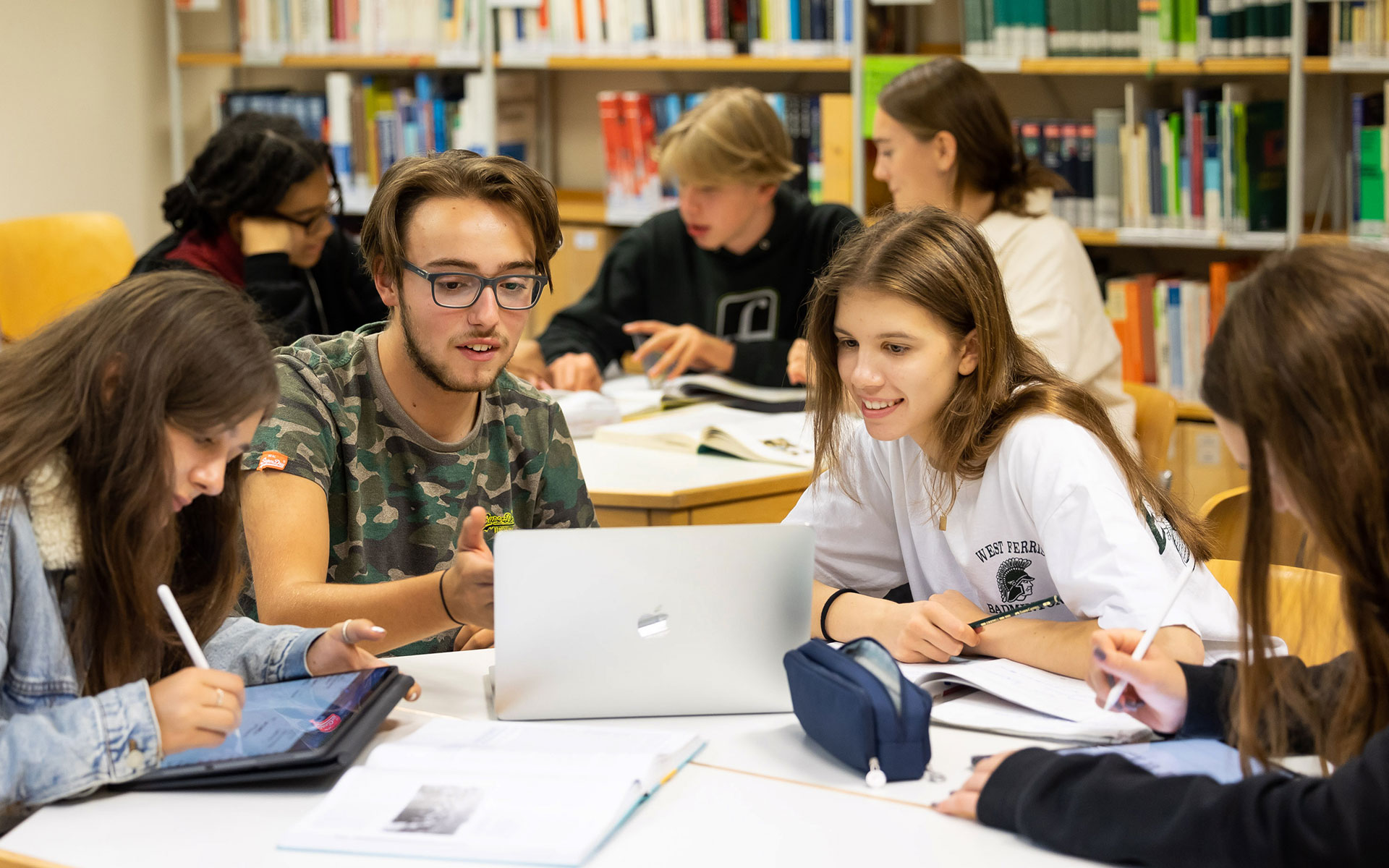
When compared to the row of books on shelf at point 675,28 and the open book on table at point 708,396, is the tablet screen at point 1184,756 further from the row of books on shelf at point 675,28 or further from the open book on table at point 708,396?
the row of books on shelf at point 675,28

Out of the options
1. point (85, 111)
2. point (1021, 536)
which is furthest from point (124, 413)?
point (85, 111)

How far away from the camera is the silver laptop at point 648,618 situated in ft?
3.94

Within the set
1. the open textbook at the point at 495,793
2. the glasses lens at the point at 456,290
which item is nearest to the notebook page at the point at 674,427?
the glasses lens at the point at 456,290

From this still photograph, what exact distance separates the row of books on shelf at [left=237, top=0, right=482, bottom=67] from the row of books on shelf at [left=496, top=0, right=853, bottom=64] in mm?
129

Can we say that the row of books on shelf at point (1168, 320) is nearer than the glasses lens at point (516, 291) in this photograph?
No

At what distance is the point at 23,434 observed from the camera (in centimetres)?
112

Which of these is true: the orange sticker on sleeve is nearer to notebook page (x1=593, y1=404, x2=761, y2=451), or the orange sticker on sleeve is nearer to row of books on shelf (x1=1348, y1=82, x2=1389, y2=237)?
notebook page (x1=593, y1=404, x2=761, y2=451)

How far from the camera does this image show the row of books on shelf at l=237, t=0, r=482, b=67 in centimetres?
420

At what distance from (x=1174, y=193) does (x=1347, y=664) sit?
251 centimetres

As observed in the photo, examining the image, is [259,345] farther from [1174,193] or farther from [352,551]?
[1174,193]

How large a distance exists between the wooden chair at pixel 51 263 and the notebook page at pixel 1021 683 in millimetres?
2722

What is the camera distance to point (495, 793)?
3.54 ft

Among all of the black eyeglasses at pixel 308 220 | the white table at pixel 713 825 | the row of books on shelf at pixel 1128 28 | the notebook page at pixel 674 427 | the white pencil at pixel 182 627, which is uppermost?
the row of books on shelf at pixel 1128 28

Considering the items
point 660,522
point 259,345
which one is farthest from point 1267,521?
point 660,522
